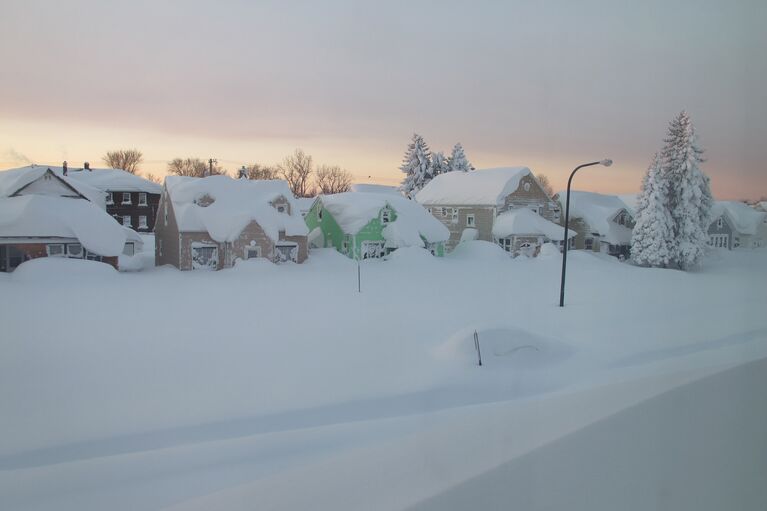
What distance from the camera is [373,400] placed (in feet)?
34.5

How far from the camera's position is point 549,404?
27.6ft

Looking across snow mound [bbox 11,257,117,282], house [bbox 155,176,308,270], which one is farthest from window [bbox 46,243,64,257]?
house [bbox 155,176,308,270]

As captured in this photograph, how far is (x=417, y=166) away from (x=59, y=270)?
151 ft

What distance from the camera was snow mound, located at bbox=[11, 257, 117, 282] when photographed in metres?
23.6

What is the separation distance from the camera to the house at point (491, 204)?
138 feet

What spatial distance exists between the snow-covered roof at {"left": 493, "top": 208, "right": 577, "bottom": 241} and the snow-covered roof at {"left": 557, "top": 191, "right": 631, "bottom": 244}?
11.1 feet

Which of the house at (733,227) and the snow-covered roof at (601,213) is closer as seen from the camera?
the house at (733,227)

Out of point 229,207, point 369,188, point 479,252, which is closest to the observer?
point 229,207

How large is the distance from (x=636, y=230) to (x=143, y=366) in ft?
122

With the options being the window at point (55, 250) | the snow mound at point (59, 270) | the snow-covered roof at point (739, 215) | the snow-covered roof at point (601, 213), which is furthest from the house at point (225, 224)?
the snow-covered roof at point (739, 215)

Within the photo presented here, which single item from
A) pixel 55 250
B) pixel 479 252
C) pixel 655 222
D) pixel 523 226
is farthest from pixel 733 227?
pixel 55 250

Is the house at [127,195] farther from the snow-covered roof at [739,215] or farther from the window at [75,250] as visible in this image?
the snow-covered roof at [739,215]

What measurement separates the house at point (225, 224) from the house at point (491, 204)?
Answer: 16.3 m

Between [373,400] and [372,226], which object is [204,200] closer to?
[372,226]
